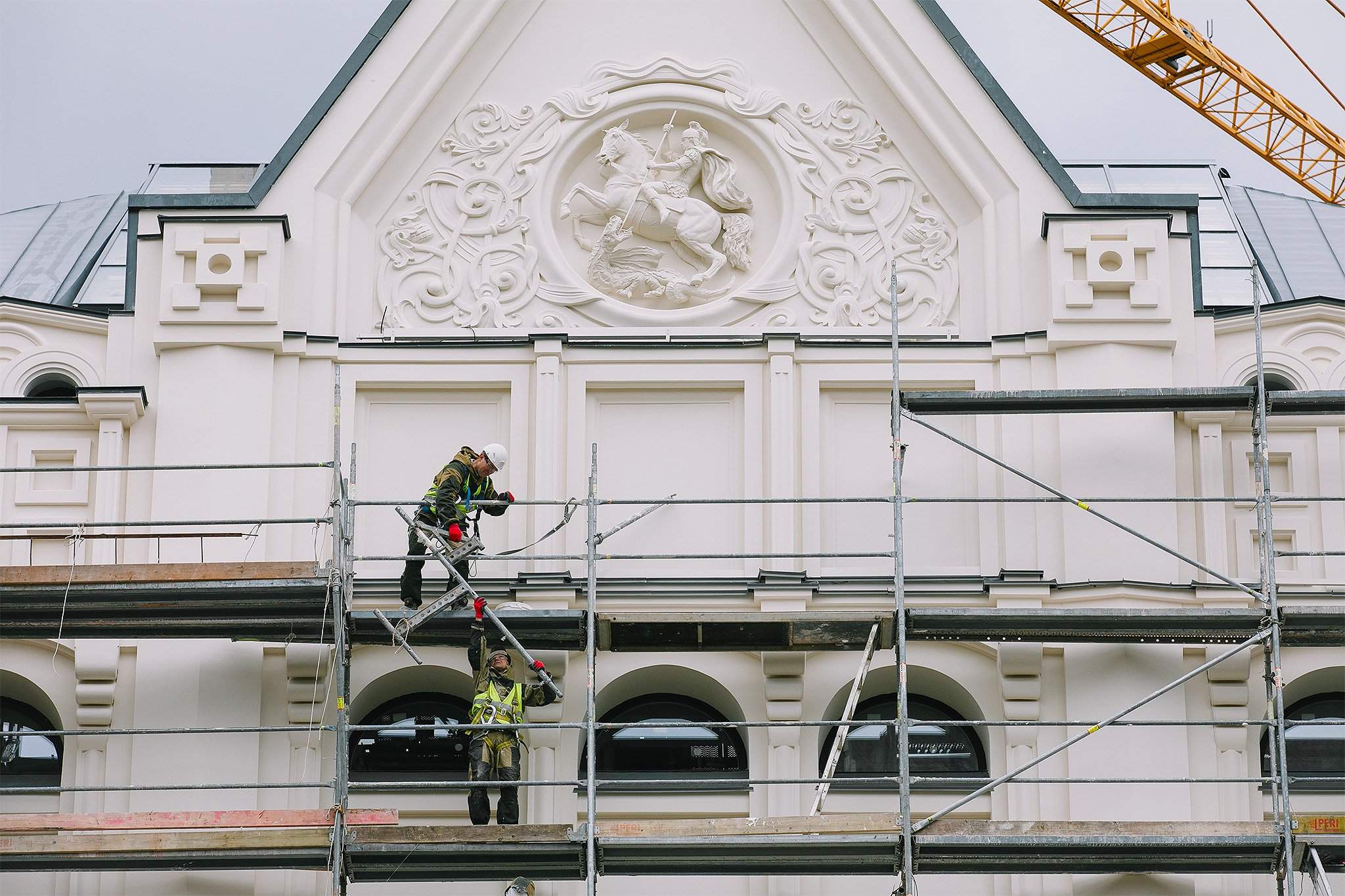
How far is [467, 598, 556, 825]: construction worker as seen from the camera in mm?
18469

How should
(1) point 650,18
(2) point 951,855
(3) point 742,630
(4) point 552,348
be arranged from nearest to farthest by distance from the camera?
(2) point 951,855, (3) point 742,630, (4) point 552,348, (1) point 650,18

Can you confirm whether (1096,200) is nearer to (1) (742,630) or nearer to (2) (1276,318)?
(2) (1276,318)

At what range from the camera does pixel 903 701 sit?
18.0 meters

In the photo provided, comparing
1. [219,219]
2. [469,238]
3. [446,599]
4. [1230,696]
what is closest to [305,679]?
[446,599]

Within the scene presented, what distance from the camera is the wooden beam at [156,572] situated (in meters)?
18.5

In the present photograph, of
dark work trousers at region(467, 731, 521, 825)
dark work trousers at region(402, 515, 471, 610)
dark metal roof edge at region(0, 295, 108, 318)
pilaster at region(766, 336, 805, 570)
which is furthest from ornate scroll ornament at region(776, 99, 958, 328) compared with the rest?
dark metal roof edge at region(0, 295, 108, 318)

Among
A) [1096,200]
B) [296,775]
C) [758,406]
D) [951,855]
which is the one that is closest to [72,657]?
[296,775]

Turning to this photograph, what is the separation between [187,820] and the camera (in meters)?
17.7

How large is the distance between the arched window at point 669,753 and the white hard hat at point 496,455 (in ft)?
Answer: 8.23

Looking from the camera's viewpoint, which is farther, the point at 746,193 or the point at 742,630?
the point at 746,193

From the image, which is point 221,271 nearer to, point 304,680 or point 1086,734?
point 304,680

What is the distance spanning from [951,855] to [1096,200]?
6.07m

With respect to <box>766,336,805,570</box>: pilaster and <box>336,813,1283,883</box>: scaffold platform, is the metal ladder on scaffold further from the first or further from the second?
<box>766,336,805,570</box>: pilaster

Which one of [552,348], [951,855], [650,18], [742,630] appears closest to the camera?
[951,855]
